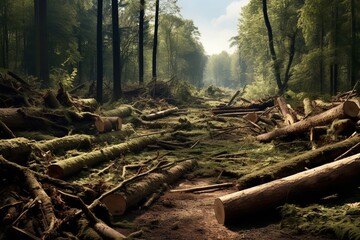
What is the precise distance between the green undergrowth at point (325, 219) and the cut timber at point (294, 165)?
4.17 ft

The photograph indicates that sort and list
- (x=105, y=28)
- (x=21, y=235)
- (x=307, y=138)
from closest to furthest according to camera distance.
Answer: (x=21, y=235) → (x=307, y=138) → (x=105, y=28)

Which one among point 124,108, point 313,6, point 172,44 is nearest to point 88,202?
point 124,108

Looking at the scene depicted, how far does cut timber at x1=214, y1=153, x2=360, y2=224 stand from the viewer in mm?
5852

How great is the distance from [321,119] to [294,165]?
4098mm

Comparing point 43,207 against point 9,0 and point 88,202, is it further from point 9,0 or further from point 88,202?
point 9,0

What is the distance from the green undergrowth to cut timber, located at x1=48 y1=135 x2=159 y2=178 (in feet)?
15.6

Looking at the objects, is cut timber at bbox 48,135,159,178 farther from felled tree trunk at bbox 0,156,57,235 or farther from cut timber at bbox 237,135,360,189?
cut timber at bbox 237,135,360,189

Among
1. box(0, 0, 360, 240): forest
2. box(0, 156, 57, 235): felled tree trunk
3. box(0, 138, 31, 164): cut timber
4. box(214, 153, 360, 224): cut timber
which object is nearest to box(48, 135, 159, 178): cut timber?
box(0, 0, 360, 240): forest

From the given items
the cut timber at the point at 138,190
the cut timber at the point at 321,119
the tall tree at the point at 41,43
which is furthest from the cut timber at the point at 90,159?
the tall tree at the point at 41,43

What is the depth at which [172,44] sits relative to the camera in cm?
6875

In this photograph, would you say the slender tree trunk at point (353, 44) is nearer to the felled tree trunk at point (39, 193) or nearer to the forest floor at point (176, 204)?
the forest floor at point (176, 204)

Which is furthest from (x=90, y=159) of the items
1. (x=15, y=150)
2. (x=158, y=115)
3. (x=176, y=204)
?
(x=158, y=115)

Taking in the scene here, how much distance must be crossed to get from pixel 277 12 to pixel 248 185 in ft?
92.5

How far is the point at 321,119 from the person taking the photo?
1096 centimetres
